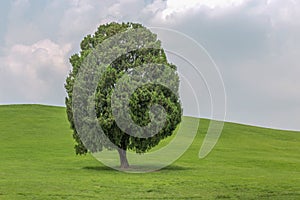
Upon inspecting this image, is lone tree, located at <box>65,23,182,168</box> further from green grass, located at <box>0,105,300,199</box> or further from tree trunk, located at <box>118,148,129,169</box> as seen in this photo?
green grass, located at <box>0,105,300,199</box>

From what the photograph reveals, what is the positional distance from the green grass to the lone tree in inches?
118

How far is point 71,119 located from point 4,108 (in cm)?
6375

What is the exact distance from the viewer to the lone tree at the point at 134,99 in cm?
4522

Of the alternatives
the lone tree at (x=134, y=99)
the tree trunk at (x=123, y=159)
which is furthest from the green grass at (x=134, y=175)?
the lone tree at (x=134, y=99)

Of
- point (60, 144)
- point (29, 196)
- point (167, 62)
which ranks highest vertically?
point (167, 62)

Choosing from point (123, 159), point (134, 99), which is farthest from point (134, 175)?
point (134, 99)

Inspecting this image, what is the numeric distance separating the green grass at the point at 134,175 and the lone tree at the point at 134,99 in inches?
118

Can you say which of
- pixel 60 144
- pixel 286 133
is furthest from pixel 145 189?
pixel 286 133

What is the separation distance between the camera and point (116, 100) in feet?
147

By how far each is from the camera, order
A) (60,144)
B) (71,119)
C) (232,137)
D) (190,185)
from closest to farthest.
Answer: (190,185), (71,119), (60,144), (232,137)

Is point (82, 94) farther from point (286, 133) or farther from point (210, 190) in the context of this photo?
point (286, 133)

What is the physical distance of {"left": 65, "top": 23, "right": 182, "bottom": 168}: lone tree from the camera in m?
45.2

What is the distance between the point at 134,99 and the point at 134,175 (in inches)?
249

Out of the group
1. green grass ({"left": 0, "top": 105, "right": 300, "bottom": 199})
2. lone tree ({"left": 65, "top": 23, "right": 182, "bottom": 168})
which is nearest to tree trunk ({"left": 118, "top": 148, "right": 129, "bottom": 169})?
lone tree ({"left": 65, "top": 23, "right": 182, "bottom": 168})
